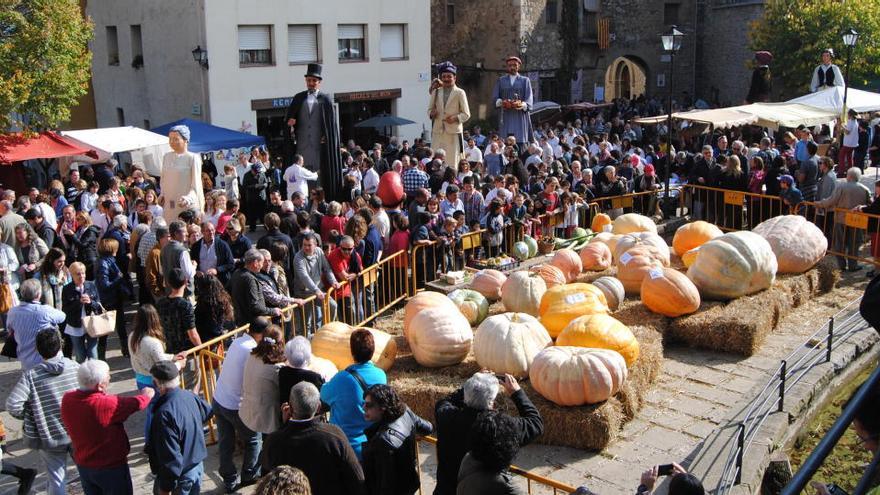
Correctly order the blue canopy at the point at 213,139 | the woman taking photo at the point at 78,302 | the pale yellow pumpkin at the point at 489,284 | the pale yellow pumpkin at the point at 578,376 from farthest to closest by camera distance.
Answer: the blue canopy at the point at 213,139 < the pale yellow pumpkin at the point at 489,284 < the woman taking photo at the point at 78,302 < the pale yellow pumpkin at the point at 578,376

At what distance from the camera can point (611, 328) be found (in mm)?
8164

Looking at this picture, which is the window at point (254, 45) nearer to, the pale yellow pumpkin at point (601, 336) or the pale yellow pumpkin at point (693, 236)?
the pale yellow pumpkin at point (693, 236)

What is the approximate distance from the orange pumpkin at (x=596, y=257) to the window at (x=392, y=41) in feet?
54.9

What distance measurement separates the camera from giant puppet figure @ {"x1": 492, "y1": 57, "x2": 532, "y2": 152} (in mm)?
16422

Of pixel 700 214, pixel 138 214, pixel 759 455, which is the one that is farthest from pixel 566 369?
pixel 700 214

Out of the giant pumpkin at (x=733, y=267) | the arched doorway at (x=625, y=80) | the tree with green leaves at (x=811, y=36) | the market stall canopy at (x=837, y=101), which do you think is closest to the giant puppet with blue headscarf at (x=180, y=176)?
the giant pumpkin at (x=733, y=267)

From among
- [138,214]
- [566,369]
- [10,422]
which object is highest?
[138,214]

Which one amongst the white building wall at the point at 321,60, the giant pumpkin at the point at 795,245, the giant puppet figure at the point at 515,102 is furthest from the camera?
the white building wall at the point at 321,60

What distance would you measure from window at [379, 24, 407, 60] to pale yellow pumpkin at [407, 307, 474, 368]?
1950 cm

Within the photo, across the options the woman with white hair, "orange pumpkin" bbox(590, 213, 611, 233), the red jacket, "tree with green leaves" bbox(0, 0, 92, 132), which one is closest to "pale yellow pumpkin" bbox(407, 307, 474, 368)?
the woman with white hair

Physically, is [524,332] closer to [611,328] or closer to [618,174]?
[611,328]

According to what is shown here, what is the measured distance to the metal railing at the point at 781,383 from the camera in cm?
653

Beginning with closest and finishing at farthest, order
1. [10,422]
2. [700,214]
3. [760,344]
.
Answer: [10,422] → [760,344] → [700,214]

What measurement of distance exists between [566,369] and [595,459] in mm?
791
